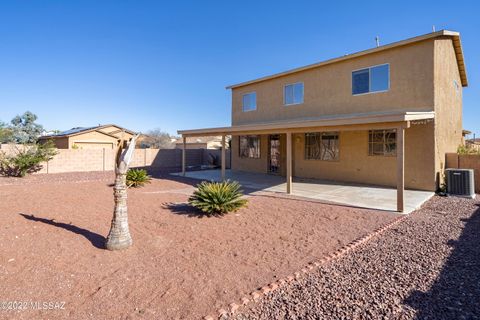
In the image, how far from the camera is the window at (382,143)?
10438 mm

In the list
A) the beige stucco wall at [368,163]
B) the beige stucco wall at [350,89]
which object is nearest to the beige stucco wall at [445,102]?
the beige stucco wall at [368,163]

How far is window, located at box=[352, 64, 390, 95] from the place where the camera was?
1064cm

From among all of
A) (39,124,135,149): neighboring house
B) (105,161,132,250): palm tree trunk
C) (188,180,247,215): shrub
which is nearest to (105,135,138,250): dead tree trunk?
(105,161,132,250): palm tree trunk

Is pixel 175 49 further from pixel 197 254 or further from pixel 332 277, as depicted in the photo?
pixel 332 277

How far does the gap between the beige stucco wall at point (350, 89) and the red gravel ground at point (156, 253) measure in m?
5.71

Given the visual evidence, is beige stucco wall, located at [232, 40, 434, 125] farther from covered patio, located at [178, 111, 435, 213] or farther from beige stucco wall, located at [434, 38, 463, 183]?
covered patio, located at [178, 111, 435, 213]

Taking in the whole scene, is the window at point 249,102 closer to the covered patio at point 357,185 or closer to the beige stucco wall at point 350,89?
the beige stucco wall at point 350,89

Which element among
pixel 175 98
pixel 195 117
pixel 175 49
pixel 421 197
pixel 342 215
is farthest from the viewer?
pixel 195 117

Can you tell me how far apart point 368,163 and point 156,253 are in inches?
392

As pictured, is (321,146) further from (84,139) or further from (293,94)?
(84,139)

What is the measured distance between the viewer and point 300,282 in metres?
Answer: 3.52

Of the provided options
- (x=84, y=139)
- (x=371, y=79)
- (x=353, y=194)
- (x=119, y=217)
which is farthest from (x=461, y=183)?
(x=84, y=139)

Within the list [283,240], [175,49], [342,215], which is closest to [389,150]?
[342,215]

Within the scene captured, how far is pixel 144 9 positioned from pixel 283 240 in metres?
13.2
